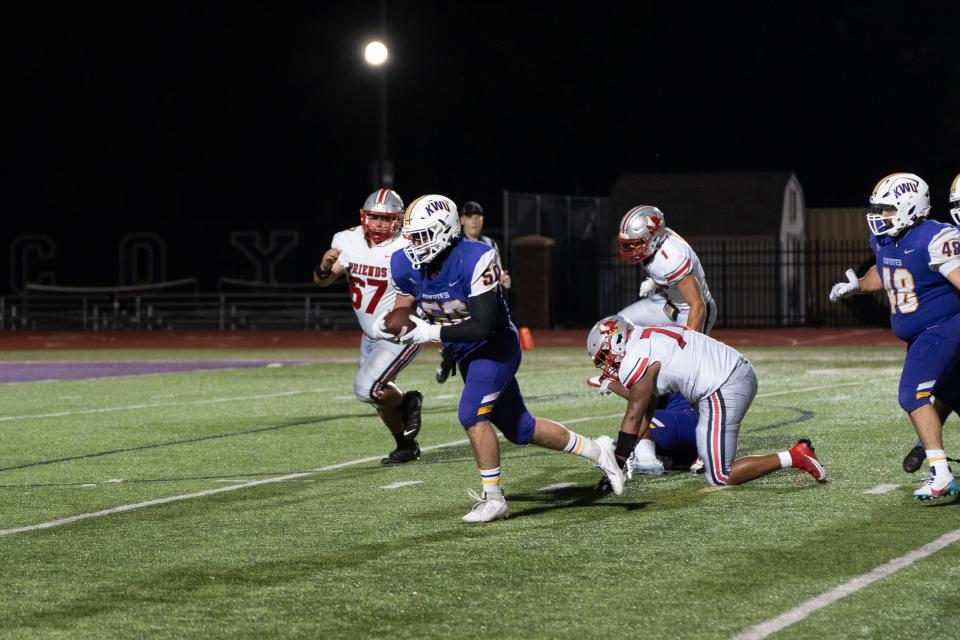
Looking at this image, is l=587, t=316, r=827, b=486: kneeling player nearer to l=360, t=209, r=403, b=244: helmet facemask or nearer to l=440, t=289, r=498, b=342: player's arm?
l=440, t=289, r=498, b=342: player's arm

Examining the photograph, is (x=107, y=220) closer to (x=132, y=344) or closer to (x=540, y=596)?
(x=132, y=344)

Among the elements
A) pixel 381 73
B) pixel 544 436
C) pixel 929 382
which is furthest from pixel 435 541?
pixel 381 73

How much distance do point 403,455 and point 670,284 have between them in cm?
229

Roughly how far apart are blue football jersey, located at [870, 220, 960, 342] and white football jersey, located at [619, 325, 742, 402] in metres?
0.99

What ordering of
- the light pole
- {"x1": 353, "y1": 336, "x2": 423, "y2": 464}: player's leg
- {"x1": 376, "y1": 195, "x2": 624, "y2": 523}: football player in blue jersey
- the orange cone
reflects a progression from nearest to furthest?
{"x1": 376, "y1": 195, "x2": 624, "y2": 523}: football player in blue jersey < {"x1": 353, "y1": 336, "x2": 423, "y2": 464}: player's leg < the orange cone < the light pole

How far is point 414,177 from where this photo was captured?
181ft

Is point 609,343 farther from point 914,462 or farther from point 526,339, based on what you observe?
point 526,339

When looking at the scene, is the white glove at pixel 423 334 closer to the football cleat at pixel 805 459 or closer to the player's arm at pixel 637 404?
the player's arm at pixel 637 404

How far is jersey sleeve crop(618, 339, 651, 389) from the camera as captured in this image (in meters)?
8.42

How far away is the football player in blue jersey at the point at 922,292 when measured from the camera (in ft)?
28.0

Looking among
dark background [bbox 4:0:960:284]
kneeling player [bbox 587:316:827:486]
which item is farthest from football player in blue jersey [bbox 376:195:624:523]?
dark background [bbox 4:0:960:284]

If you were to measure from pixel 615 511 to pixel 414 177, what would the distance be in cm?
4720

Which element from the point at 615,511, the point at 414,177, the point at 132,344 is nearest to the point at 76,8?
the point at 414,177

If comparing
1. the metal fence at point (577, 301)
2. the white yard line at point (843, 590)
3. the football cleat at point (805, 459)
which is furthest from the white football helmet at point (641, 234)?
the metal fence at point (577, 301)
